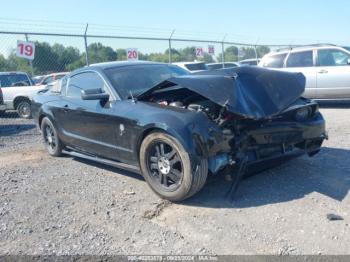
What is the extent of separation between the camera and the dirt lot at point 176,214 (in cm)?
359

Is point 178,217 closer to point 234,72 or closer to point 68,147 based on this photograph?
point 234,72

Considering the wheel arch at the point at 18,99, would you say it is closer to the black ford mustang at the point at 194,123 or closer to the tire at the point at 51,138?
the tire at the point at 51,138

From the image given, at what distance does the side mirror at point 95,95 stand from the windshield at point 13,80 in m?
9.23

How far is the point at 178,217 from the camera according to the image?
418 centimetres

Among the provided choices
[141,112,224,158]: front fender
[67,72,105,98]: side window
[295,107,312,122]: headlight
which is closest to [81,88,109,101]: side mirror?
[67,72,105,98]: side window

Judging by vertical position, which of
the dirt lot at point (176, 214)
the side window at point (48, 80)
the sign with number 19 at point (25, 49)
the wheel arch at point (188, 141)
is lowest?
the dirt lot at point (176, 214)

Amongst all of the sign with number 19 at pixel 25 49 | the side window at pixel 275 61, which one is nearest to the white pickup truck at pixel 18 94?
the sign with number 19 at pixel 25 49

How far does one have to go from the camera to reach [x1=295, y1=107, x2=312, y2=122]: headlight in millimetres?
4879

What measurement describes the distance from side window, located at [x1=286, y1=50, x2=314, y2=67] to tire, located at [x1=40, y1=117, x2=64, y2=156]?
283 inches

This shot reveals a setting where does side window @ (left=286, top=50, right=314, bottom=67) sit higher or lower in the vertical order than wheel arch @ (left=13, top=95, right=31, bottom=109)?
higher

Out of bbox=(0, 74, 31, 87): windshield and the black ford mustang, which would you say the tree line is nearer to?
bbox=(0, 74, 31, 87): windshield

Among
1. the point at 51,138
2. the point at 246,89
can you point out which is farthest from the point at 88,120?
the point at 246,89

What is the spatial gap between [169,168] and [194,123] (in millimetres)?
594

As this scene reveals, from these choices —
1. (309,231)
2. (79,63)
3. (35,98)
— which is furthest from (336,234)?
(79,63)
